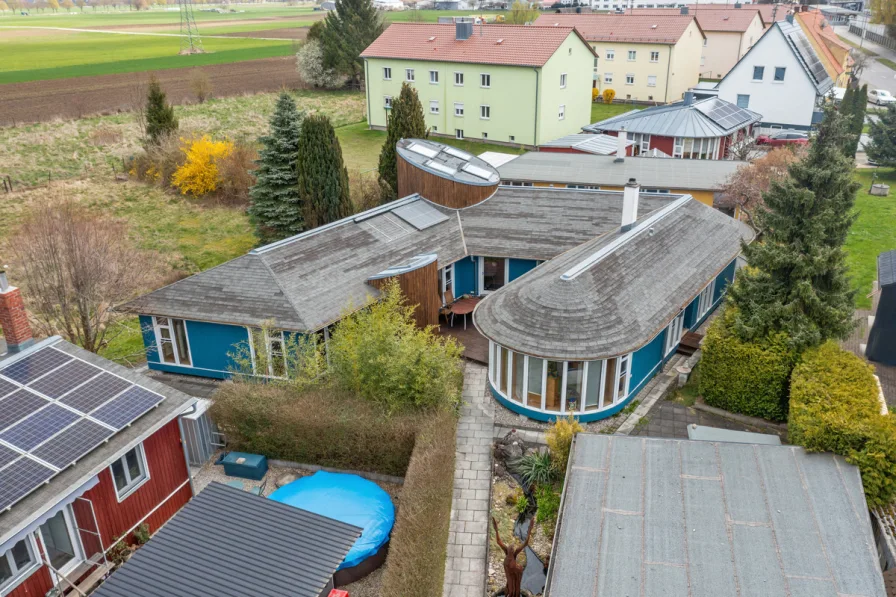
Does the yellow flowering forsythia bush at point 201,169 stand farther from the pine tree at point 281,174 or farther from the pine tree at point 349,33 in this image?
the pine tree at point 349,33

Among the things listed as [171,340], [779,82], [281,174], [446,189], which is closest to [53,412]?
[171,340]

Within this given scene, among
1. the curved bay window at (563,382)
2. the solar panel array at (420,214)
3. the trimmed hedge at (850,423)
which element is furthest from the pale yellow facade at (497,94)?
the trimmed hedge at (850,423)

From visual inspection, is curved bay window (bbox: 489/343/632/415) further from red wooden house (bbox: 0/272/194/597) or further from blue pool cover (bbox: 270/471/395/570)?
red wooden house (bbox: 0/272/194/597)

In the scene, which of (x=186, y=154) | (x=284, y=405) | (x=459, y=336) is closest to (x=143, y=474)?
(x=284, y=405)

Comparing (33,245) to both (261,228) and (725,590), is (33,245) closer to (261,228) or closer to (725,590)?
(261,228)

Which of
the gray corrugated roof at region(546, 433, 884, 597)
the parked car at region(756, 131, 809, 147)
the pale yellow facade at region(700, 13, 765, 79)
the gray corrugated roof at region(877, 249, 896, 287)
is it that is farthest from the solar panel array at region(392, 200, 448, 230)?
the pale yellow facade at region(700, 13, 765, 79)

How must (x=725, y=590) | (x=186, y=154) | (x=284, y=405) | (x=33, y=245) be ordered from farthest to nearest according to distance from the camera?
(x=186, y=154), (x=33, y=245), (x=284, y=405), (x=725, y=590)

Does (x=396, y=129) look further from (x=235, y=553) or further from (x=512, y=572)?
(x=235, y=553)
